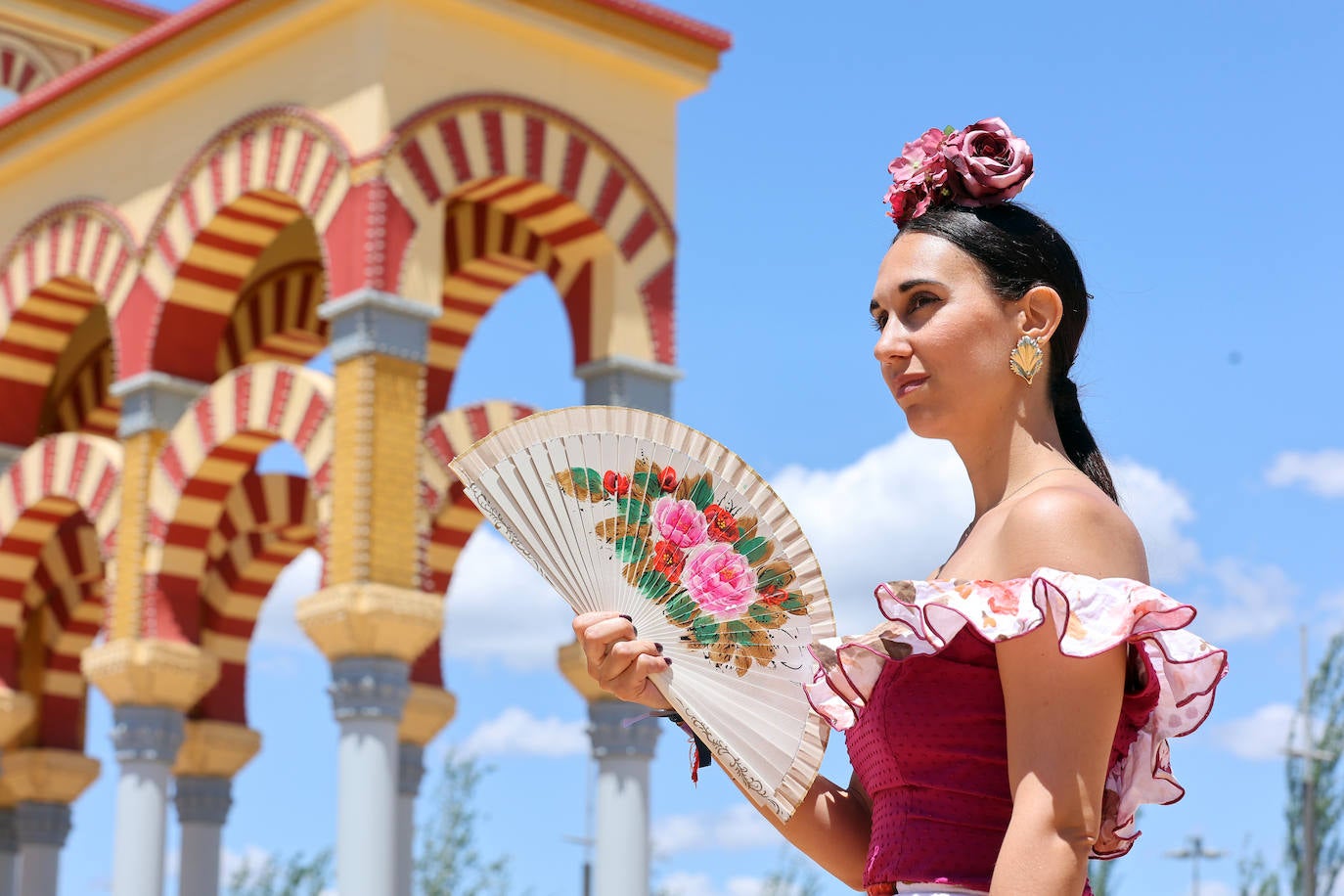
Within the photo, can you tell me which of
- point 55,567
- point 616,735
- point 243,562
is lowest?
point 616,735

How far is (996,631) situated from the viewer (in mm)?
1995

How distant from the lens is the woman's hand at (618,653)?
7.86ft

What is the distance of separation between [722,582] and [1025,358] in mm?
483

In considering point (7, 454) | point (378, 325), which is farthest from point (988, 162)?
point (7, 454)

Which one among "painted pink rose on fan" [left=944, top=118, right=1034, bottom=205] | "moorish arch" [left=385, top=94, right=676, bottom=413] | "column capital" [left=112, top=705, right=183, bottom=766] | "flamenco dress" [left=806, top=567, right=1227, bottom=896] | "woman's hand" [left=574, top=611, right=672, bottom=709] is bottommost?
"flamenco dress" [left=806, top=567, right=1227, bottom=896]

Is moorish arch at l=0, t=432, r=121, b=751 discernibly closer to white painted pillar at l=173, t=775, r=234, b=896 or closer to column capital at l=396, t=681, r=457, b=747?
white painted pillar at l=173, t=775, r=234, b=896

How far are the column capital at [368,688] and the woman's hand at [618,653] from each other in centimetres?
895

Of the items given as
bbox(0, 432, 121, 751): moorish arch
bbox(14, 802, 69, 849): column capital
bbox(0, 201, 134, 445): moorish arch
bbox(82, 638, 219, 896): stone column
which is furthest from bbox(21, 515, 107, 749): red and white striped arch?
bbox(82, 638, 219, 896): stone column

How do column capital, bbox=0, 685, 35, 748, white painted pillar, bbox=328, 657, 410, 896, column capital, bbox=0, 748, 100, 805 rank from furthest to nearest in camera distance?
column capital, bbox=0, 748, 100, 805
column capital, bbox=0, 685, 35, 748
white painted pillar, bbox=328, 657, 410, 896

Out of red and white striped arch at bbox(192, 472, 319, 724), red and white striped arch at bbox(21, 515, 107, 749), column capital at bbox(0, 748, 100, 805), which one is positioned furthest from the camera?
red and white striped arch at bbox(21, 515, 107, 749)

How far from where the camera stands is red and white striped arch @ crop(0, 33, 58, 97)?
17328 mm

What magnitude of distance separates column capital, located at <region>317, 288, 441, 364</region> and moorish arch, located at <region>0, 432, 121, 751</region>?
105 inches

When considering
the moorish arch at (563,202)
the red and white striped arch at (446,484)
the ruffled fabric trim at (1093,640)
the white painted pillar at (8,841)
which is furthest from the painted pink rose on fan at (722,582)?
the white painted pillar at (8,841)

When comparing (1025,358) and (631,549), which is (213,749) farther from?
(1025,358)
